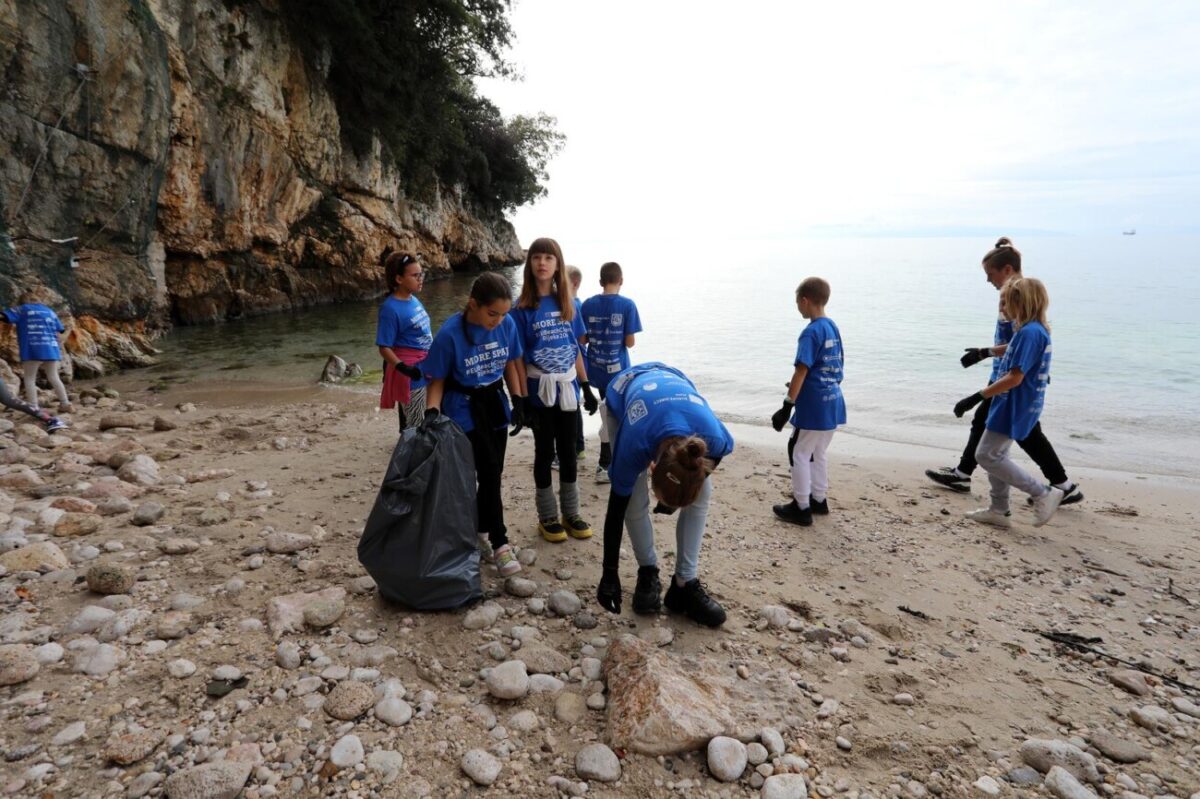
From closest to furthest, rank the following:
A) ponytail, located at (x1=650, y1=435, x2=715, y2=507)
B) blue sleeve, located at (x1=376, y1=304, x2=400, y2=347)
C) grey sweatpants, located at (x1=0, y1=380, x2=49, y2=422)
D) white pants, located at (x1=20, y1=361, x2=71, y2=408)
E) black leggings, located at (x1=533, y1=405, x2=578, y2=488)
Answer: ponytail, located at (x1=650, y1=435, x2=715, y2=507), black leggings, located at (x1=533, y1=405, x2=578, y2=488), blue sleeve, located at (x1=376, y1=304, x2=400, y2=347), grey sweatpants, located at (x1=0, y1=380, x2=49, y2=422), white pants, located at (x1=20, y1=361, x2=71, y2=408)

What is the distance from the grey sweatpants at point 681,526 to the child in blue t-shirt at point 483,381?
826mm

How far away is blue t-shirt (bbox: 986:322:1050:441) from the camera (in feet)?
13.8

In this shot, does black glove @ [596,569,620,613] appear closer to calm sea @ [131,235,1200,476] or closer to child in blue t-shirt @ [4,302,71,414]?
calm sea @ [131,235,1200,476]

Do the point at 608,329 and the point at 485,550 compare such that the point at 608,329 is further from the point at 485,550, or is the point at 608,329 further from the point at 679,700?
the point at 679,700

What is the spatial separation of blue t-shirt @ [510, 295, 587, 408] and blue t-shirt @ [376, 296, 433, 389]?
115 centimetres

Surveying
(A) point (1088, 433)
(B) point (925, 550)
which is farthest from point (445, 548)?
(A) point (1088, 433)

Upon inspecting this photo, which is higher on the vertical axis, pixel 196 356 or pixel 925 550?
pixel 196 356

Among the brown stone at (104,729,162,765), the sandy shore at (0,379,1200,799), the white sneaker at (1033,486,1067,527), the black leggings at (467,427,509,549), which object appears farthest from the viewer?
the white sneaker at (1033,486,1067,527)

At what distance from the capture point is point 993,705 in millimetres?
2518

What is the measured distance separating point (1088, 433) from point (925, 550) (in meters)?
6.10

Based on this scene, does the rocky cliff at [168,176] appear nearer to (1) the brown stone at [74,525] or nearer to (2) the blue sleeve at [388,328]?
(1) the brown stone at [74,525]

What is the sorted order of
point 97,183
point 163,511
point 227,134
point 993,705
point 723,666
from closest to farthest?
point 993,705, point 723,666, point 163,511, point 97,183, point 227,134

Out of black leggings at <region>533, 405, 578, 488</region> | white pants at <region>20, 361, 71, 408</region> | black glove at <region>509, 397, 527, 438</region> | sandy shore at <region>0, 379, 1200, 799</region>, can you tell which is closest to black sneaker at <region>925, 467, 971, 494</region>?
sandy shore at <region>0, 379, 1200, 799</region>

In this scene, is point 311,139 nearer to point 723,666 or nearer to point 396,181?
point 396,181
